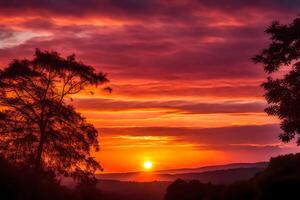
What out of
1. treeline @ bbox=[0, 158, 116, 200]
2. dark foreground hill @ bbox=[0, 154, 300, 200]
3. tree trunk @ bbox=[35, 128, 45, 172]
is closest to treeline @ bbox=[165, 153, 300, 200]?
dark foreground hill @ bbox=[0, 154, 300, 200]

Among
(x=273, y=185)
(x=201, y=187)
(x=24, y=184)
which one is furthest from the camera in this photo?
(x=201, y=187)

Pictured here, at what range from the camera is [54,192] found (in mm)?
55625

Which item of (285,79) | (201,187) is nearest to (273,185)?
(285,79)

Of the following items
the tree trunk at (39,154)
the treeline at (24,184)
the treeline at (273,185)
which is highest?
the tree trunk at (39,154)

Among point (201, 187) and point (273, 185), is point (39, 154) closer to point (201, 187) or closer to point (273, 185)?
point (273, 185)

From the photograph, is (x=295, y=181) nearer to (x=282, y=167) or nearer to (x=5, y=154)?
(x=282, y=167)

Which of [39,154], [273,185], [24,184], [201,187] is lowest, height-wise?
[273,185]

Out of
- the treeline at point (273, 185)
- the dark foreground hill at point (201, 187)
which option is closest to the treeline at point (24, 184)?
the dark foreground hill at point (201, 187)

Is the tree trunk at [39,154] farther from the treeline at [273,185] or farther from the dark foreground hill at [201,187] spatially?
the treeline at [273,185]

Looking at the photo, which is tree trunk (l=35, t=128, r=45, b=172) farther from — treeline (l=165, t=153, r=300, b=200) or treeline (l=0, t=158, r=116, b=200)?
treeline (l=165, t=153, r=300, b=200)

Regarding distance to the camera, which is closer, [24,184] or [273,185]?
[273,185]

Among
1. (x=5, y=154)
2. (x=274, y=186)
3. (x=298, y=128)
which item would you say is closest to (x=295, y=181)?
(x=274, y=186)

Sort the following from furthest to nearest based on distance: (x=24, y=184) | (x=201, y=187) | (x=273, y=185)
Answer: (x=201, y=187), (x=24, y=184), (x=273, y=185)

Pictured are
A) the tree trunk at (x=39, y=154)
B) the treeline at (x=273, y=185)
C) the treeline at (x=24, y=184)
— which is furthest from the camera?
the treeline at (x=24, y=184)
